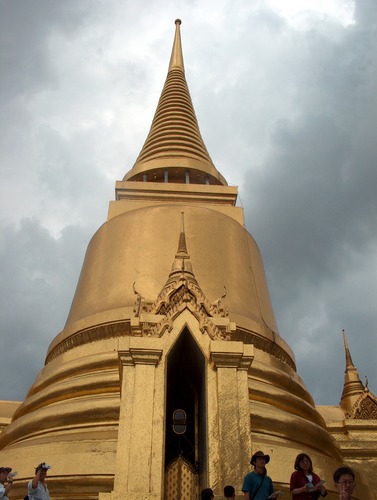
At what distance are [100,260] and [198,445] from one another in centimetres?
623

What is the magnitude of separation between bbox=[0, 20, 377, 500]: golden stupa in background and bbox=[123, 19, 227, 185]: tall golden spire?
0.95ft

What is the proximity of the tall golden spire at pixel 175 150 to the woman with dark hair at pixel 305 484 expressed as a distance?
12.4m

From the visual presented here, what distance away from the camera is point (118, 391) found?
923 cm

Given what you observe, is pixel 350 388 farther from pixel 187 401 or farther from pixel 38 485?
pixel 38 485

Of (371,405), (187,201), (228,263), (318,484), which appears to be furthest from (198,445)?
(187,201)

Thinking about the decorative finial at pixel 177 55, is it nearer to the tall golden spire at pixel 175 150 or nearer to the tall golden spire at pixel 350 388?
the tall golden spire at pixel 175 150


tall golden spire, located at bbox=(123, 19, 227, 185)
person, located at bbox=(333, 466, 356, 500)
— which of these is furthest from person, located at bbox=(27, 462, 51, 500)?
tall golden spire, located at bbox=(123, 19, 227, 185)

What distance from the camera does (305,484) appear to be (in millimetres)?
4332

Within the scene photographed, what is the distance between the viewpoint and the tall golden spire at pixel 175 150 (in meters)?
16.4

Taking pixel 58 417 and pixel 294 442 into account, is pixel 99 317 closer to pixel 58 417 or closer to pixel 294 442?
pixel 58 417

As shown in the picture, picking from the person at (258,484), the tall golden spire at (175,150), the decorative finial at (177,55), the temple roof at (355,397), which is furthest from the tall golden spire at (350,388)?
the decorative finial at (177,55)

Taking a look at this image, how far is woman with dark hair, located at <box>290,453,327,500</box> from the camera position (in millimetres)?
4176

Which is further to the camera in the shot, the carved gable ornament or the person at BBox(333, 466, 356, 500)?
the carved gable ornament

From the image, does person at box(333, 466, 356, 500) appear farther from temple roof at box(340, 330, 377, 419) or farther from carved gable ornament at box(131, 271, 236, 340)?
temple roof at box(340, 330, 377, 419)
